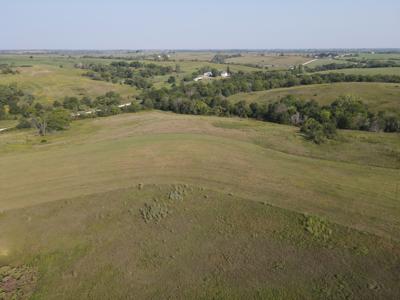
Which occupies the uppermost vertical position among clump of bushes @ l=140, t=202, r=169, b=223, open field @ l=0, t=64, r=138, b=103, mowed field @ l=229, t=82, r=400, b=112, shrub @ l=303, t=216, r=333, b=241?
shrub @ l=303, t=216, r=333, b=241

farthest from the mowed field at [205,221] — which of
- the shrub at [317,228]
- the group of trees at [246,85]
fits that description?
the group of trees at [246,85]

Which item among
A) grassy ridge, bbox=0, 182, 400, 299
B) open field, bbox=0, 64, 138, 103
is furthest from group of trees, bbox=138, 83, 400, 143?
open field, bbox=0, 64, 138, 103

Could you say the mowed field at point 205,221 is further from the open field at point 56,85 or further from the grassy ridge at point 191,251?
the open field at point 56,85

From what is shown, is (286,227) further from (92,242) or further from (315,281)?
(92,242)

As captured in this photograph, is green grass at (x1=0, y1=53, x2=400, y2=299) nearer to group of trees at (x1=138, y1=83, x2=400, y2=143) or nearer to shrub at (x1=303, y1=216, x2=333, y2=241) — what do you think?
shrub at (x1=303, y1=216, x2=333, y2=241)

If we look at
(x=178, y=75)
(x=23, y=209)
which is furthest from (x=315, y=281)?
(x=178, y=75)

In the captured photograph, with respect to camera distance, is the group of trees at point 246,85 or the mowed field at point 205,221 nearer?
the mowed field at point 205,221

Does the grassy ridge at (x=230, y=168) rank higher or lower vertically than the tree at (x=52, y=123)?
higher
